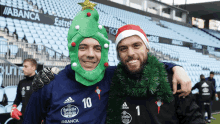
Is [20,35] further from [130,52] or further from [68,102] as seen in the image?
[130,52]

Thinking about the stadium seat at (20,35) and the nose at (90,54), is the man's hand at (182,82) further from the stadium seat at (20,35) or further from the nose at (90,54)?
the stadium seat at (20,35)

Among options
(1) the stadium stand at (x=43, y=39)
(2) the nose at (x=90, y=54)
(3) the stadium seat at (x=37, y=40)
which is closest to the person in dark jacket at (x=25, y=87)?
(1) the stadium stand at (x=43, y=39)

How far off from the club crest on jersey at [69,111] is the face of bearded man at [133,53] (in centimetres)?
54

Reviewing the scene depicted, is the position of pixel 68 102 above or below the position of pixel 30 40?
below

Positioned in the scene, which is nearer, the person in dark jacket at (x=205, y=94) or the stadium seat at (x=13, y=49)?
the stadium seat at (x=13, y=49)

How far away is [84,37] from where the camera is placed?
1.44 m

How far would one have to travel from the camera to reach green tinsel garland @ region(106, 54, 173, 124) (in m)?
1.32

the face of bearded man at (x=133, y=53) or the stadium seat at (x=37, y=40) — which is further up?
the stadium seat at (x=37, y=40)

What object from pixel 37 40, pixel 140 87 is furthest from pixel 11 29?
pixel 140 87

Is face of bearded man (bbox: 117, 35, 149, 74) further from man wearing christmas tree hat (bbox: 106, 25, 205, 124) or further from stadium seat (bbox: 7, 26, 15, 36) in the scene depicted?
stadium seat (bbox: 7, 26, 15, 36)

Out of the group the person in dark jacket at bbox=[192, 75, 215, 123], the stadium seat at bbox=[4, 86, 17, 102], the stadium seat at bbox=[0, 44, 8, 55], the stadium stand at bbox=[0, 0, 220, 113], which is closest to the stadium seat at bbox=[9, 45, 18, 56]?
the stadium stand at bbox=[0, 0, 220, 113]

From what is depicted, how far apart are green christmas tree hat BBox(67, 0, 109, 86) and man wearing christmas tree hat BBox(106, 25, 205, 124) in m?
0.16

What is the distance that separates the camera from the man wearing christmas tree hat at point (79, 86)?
4.47 ft

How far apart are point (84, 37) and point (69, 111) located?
612mm
